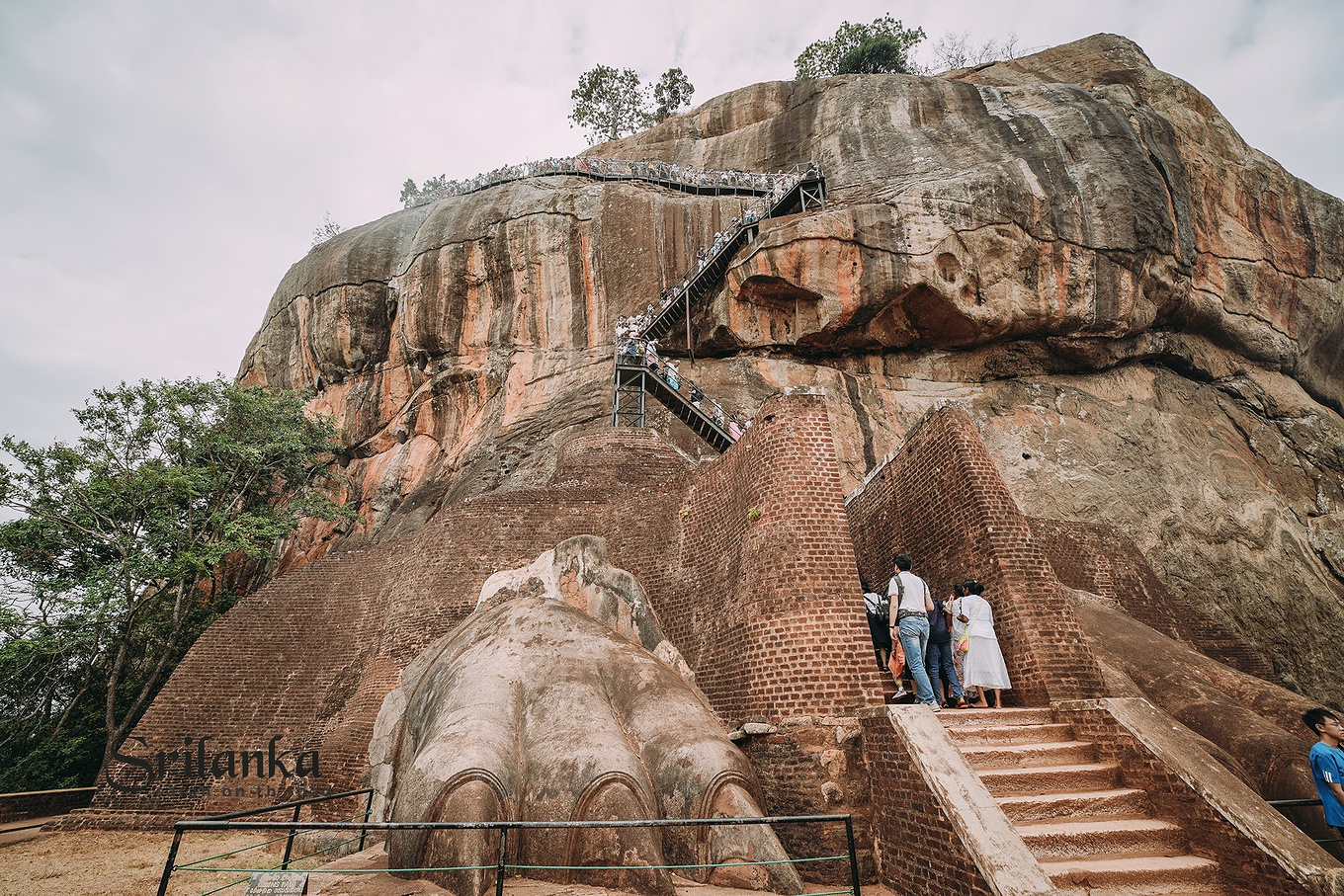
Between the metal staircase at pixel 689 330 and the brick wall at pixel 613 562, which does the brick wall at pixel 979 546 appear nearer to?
the brick wall at pixel 613 562

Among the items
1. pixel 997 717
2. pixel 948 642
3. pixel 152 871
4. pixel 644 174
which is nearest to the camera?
pixel 997 717

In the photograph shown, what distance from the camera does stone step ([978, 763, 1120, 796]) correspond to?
5.59 metres

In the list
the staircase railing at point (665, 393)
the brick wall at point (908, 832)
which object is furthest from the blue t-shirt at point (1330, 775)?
the staircase railing at point (665, 393)

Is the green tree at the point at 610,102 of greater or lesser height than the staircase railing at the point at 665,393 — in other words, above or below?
above

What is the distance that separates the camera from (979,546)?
26.6ft

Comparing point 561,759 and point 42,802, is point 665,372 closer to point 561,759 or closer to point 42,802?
point 561,759

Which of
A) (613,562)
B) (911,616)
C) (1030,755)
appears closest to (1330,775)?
(1030,755)

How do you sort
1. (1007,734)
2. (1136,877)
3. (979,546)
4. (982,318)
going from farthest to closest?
(982,318)
(979,546)
(1007,734)
(1136,877)

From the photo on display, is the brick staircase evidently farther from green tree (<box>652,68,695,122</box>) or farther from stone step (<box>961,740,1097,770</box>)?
green tree (<box>652,68,695,122</box>)

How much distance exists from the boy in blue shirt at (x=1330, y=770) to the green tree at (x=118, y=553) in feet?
62.7

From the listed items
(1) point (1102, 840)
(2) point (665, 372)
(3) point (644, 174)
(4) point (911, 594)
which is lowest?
(1) point (1102, 840)

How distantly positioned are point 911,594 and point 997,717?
1.39 meters

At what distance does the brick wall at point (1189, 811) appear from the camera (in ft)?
15.0

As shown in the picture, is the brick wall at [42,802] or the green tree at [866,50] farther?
the green tree at [866,50]
